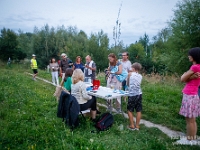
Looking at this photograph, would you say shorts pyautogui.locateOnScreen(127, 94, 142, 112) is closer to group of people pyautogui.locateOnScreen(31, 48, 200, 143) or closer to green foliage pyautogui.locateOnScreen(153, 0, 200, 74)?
group of people pyautogui.locateOnScreen(31, 48, 200, 143)

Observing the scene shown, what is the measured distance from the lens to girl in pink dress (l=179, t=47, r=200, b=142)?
12.6 feet

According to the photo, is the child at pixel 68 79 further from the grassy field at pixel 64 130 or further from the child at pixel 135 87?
the child at pixel 135 87

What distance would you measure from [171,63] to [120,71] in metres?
10.4

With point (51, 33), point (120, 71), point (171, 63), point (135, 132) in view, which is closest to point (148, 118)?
point (135, 132)

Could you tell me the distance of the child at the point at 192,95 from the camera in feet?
12.6

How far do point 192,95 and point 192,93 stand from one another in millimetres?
45

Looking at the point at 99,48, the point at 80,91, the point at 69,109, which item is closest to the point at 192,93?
the point at 80,91

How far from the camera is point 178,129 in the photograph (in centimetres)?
512

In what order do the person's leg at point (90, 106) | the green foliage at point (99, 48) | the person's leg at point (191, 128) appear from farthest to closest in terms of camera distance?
the green foliage at point (99, 48) → the person's leg at point (90, 106) → the person's leg at point (191, 128)

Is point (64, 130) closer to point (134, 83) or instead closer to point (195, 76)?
point (134, 83)

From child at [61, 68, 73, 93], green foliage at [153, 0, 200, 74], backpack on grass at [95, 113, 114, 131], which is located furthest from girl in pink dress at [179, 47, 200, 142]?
green foliage at [153, 0, 200, 74]

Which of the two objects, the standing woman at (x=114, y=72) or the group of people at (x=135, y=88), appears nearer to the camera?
the group of people at (x=135, y=88)

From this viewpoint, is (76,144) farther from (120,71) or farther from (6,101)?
(6,101)

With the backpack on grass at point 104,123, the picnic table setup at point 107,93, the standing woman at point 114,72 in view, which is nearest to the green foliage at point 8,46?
the standing woman at point 114,72
